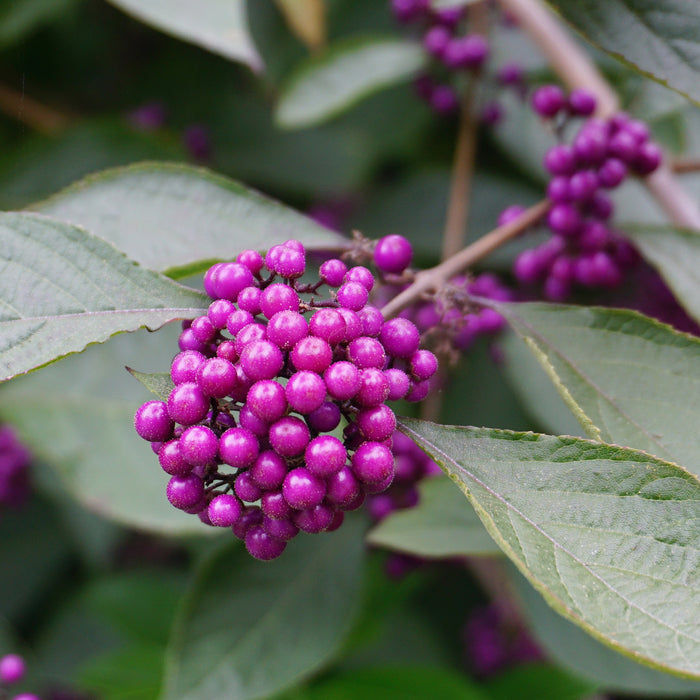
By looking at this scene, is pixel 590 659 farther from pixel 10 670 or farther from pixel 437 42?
pixel 437 42

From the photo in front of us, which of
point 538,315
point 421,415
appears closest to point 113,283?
point 538,315

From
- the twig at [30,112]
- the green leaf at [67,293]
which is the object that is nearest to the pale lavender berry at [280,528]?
the green leaf at [67,293]

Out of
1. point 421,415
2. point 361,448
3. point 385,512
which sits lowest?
point 385,512

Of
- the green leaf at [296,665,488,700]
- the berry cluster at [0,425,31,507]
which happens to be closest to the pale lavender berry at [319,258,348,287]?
the green leaf at [296,665,488,700]

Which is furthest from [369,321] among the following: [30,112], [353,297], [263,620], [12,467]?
[30,112]

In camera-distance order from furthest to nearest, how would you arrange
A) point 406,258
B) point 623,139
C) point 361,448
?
point 623,139
point 406,258
point 361,448

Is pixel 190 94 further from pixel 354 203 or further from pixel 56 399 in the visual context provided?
pixel 56 399

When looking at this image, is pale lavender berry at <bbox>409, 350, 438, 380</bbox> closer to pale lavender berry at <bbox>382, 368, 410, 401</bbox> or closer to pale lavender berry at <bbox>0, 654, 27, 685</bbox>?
pale lavender berry at <bbox>382, 368, 410, 401</bbox>
